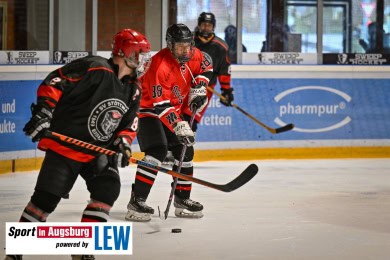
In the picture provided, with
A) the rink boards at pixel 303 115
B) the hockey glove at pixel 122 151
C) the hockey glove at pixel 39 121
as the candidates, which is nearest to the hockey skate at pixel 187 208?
the hockey glove at pixel 122 151

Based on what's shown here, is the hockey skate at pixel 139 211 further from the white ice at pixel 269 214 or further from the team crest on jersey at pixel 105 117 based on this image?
the team crest on jersey at pixel 105 117

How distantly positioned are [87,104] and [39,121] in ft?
0.95

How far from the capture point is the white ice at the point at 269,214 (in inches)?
211

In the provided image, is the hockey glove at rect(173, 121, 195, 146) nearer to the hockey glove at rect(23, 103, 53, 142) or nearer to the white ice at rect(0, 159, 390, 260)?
the white ice at rect(0, 159, 390, 260)

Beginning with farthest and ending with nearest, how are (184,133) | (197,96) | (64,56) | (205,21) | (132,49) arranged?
(64,56)
(205,21)
(197,96)
(184,133)
(132,49)

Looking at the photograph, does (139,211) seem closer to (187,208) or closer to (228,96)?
(187,208)

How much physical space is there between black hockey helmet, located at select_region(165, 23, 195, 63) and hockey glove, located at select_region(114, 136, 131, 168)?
5.19ft

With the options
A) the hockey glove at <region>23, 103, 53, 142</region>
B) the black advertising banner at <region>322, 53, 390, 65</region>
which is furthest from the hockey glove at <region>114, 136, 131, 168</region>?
the black advertising banner at <region>322, 53, 390, 65</region>

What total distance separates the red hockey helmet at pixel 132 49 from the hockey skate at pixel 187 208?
188 centimetres

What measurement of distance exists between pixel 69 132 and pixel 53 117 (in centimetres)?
11

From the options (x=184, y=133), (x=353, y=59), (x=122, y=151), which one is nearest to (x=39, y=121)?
(x=122, y=151)

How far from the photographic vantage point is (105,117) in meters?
4.55

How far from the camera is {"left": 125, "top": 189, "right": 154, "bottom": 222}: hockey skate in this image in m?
6.28

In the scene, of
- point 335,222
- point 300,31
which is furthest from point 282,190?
point 300,31
